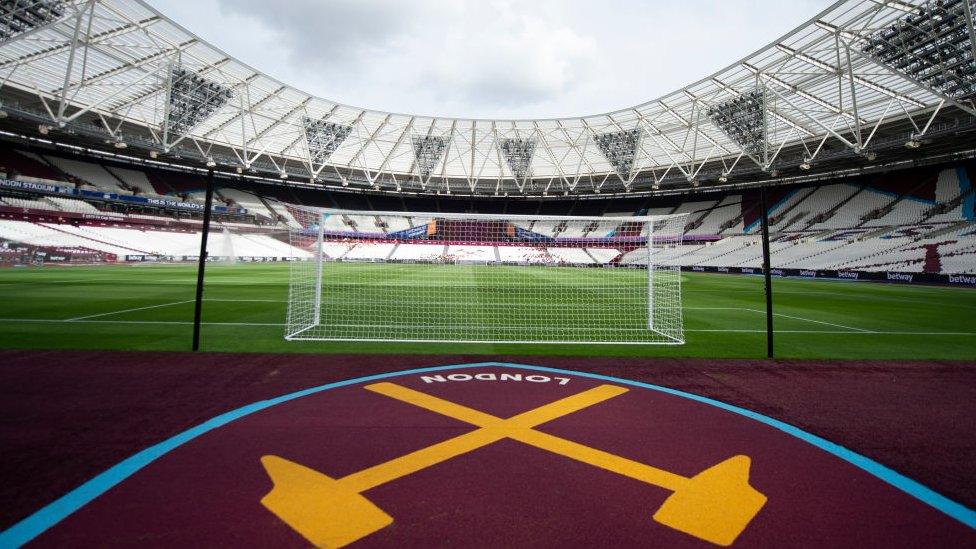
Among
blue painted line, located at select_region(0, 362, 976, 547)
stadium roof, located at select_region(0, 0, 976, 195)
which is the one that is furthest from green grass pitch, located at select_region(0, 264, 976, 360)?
stadium roof, located at select_region(0, 0, 976, 195)

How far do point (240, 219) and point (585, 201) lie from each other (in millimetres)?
42510

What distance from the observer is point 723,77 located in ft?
83.3

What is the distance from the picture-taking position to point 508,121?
34.9 meters

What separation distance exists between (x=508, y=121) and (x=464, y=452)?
35703 mm

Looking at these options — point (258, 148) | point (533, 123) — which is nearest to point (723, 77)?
point (533, 123)

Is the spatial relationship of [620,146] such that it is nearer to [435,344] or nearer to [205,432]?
[435,344]

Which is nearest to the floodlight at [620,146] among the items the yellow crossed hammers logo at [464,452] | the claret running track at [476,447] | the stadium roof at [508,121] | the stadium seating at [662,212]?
the stadium roof at [508,121]

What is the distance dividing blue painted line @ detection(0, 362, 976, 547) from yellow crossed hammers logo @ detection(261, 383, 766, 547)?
29.8 inches

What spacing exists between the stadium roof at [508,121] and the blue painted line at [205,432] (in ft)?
77.6

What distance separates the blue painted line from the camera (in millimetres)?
1853

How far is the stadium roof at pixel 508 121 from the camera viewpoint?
61.0ft

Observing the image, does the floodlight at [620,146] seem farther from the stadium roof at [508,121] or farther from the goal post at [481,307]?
the goal post at [481,307]

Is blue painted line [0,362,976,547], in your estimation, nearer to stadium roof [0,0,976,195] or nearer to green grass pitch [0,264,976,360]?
green grass pitch [0,264,976,360]

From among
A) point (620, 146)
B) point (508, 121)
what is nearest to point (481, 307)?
point (508, 121)
